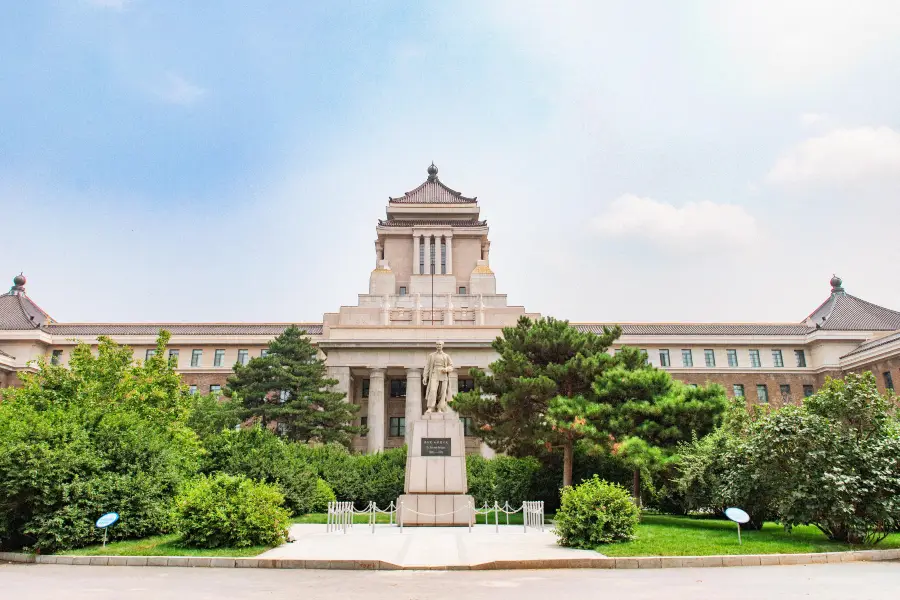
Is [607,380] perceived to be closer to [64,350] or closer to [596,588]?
[596,588]

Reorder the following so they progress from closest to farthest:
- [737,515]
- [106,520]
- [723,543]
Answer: [106,520]
[737,515]
[723,543]

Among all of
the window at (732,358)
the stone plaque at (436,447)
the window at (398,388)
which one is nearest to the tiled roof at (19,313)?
the window at (398,388)

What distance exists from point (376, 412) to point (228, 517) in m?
30.2

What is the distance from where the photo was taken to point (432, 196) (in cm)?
6462

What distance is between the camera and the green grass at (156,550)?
11.0 metres

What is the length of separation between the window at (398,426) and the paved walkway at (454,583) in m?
35.9

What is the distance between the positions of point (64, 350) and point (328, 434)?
88.7 ft

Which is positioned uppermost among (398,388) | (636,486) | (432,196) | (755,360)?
(432,196)

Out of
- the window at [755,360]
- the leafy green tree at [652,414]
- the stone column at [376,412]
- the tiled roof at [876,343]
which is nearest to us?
the leafy green tree at [652,414]

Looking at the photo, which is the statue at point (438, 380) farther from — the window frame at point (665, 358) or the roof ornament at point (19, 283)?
the roof ornament at point (19, 283)

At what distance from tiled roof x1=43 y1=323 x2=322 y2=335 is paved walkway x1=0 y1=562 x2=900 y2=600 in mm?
41117

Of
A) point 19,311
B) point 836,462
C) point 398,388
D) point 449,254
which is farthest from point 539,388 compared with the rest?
point 19,311

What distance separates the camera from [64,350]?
48688mm

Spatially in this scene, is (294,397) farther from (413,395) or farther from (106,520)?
(106,520)
